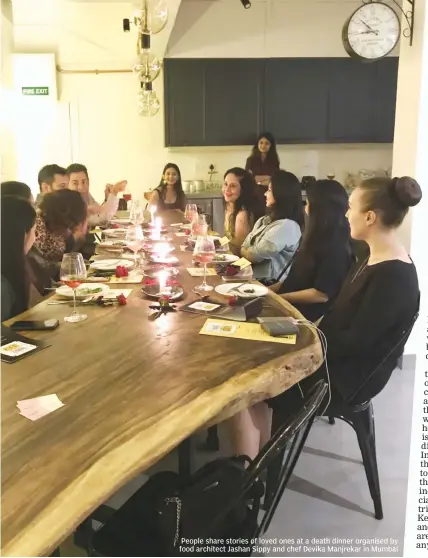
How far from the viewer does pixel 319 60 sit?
5633 millimetres

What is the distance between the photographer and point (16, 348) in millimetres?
1472

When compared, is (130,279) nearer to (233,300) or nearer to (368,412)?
(233,300)

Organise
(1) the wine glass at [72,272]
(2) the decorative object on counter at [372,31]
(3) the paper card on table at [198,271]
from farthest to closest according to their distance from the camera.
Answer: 1. (2) the decorative object on counter at [372,31]
2. (3) the paper card on table at [198,271]
3. (1) the wine glass at [72,272]

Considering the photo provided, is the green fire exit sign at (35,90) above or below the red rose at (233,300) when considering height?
above

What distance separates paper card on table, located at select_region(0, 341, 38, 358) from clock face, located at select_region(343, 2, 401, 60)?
275 cm

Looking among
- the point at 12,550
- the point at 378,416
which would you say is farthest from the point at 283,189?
the point at 12,550

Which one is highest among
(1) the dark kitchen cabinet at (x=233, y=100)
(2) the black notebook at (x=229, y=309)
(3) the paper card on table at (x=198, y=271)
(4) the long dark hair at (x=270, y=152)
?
(1) the dark kitchen cabinet at (x=233, y=100)

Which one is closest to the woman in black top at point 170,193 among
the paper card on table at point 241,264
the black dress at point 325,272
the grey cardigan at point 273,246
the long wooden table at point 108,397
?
the grey cardigan at point 273,246

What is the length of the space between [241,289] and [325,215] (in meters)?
0.62

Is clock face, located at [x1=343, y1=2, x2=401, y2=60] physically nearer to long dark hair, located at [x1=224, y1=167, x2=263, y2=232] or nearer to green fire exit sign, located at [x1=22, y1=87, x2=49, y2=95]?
long dark hair, located at [x1=224, y1=167, x2=263, y2=232]

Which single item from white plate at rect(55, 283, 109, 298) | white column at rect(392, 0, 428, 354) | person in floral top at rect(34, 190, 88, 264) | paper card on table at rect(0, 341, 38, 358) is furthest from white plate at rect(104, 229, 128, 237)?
paper card on table at rect(0, 341, 38, 358)

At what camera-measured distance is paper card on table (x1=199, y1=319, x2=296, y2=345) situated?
62.1 inches

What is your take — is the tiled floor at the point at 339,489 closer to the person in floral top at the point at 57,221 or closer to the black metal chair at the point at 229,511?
the black metal chair at the point at 229,511

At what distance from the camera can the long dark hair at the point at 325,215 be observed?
2.39 metres
